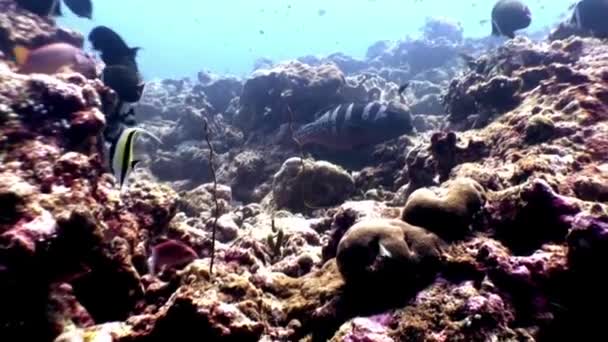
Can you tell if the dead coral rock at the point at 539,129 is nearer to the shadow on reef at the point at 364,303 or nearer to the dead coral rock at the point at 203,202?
the shadow on reef at the point at 364,303

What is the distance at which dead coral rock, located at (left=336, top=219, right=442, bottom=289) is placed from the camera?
3188mm

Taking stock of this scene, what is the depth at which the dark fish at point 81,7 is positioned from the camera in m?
8.66

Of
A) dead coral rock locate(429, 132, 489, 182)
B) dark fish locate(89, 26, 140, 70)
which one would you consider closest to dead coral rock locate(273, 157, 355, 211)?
dead coral rock locate(429, 132, 489, 182)

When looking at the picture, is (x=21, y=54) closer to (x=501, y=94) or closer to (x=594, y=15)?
(x=501, y=94)

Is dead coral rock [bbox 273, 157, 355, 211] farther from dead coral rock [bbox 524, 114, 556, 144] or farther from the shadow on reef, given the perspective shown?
the shadow on reef

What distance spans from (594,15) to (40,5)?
1061cm

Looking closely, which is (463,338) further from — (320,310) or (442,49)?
(442,49)

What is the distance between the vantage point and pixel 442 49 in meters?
24.4

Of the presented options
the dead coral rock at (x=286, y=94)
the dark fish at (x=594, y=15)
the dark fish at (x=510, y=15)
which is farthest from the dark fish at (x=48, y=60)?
the dark fish at (x=594, y=15)

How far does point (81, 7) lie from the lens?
28.6 feet

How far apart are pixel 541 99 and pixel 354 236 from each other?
15.6 feet

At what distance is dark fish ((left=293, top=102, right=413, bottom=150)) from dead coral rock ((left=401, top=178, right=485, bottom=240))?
4606mm

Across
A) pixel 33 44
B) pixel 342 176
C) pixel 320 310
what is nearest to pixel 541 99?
pixel 342 176

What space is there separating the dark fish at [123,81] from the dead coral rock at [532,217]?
4.96m
